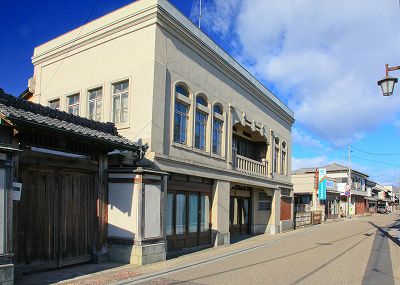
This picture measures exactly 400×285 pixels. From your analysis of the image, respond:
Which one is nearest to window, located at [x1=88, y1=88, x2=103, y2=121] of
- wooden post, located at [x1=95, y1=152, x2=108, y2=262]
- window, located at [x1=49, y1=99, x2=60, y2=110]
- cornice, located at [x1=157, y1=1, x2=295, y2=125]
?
window, located at [x1=49, y1=99, x2=60, y2=110]

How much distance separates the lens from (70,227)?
1163 centimetres

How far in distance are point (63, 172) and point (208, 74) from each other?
28.5ft

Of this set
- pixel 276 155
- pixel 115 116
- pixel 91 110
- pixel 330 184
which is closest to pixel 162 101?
pixel 115 116

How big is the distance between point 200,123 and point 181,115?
5.35 ft

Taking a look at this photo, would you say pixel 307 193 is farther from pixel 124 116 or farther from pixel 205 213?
pixel 124 116

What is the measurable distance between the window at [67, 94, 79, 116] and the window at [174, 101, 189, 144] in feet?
14.1

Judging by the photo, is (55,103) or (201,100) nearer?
(201,100)

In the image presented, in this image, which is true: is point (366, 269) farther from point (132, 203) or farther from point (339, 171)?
point (339, 171)

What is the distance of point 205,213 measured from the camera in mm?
18047

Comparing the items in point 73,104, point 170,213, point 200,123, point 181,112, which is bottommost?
point 170,213

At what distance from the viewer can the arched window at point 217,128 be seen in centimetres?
1872

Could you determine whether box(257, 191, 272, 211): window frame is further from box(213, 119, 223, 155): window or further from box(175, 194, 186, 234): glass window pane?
box(175, 194, 186, 234): glass window pane

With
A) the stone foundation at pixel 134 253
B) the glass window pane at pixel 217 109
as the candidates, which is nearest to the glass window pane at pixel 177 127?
the glass window pane at pixel 217 109

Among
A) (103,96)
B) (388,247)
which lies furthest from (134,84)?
(388,247)
